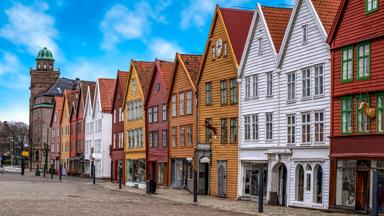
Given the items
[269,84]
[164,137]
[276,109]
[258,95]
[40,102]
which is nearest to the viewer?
[276,109]

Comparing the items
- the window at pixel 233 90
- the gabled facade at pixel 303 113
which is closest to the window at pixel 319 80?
the gabled facade at pixel 303 113

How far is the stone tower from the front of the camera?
14675cm

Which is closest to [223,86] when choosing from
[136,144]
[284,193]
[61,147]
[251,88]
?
[251,88]

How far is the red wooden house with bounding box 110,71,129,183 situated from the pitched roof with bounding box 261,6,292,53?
35063 millimetres

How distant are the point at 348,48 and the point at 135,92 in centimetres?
4009

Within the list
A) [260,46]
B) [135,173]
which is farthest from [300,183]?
[135,173]

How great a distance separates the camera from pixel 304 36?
40.9 metres

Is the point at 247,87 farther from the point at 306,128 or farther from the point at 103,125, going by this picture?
the point at 103,125

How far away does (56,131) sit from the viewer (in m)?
123

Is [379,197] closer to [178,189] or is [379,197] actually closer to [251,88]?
[251,88]

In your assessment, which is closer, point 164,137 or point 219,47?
point 219,47

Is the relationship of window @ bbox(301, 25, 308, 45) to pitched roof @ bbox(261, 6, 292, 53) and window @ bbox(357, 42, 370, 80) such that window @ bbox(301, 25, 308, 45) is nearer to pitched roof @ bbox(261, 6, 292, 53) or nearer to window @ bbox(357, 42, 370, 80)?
pitched roof @ bbox(261, 6, 292, 53)

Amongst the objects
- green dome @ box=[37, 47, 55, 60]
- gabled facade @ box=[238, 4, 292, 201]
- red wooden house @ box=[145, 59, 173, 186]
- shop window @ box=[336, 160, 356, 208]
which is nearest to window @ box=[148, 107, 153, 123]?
red wooden house @ box=[145, 59, 173, 186]

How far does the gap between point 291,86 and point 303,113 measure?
233 cm
